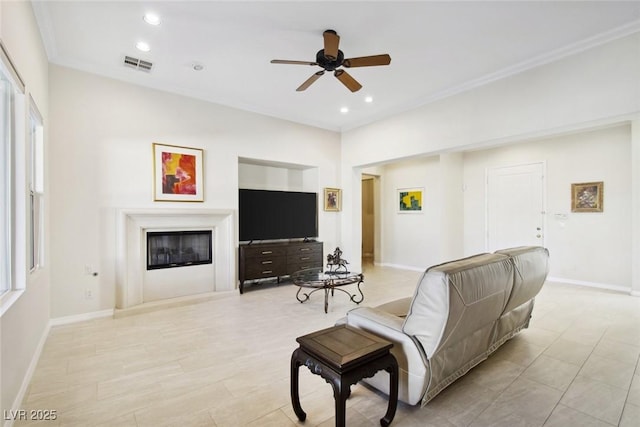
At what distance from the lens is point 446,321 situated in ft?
5.74

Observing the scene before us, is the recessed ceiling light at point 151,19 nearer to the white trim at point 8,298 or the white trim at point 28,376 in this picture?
the white trim at point 8,298

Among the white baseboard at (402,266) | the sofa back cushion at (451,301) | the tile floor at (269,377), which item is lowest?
the white baseboard at (402,266)

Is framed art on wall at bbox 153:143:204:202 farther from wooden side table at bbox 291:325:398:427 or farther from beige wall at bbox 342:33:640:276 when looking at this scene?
wooden side table at bbox 291:325:398:427

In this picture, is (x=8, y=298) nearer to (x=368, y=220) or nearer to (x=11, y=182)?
(x=11, y=182)

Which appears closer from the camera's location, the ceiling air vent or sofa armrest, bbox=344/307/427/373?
sofa armrest, bbox=344/307/427/373

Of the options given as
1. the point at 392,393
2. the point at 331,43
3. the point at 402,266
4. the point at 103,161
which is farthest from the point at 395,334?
the point at 402,266

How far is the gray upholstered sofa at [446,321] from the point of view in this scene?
178 cm

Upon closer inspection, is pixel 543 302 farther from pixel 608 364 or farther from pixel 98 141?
pixel 98 141

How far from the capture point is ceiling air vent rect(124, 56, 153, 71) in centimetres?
363

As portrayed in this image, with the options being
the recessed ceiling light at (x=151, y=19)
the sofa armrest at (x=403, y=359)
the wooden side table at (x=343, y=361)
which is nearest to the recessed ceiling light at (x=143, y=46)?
the recessed ceiling light at (x=151, y=19)

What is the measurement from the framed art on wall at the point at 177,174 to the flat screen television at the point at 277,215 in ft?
2.64

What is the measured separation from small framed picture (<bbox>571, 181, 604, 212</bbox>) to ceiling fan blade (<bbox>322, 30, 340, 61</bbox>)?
5.02 meters

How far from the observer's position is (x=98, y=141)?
383 cm

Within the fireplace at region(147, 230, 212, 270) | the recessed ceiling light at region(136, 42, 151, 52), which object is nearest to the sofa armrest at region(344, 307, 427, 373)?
the fireplace at region(147, 230, 212, 270)
